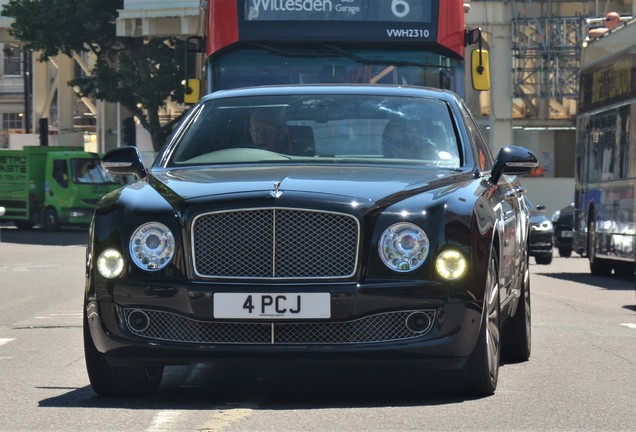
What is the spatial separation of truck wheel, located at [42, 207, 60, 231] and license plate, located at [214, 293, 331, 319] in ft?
128

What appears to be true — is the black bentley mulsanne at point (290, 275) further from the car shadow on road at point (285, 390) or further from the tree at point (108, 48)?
the tree at point (108, 48)

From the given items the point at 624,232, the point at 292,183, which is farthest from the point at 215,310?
the point at 624,232

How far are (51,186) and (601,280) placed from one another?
961 inches

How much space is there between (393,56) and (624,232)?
7.27 meters

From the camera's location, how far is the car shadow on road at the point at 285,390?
25.6 ft

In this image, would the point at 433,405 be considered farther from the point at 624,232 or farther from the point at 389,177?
the point at 624,232

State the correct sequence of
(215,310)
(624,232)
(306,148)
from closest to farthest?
1. (215,310)
2. (306,148)
3. (624,232)

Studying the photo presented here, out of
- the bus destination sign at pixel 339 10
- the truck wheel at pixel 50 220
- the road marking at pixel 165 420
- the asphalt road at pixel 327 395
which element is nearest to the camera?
the road marking at pixel 165 420

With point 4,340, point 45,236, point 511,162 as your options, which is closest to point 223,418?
point 511,162

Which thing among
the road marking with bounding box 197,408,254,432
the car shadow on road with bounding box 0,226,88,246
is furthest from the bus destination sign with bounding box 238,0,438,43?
the car shadow on road with bounding box 0,226,88,246

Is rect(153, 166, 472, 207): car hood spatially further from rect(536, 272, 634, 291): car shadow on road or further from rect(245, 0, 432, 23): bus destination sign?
rect(536, 272, 634, 291): car shadow on road

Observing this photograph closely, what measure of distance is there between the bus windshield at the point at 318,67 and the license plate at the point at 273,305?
9.08 m

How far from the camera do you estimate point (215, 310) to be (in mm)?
7555

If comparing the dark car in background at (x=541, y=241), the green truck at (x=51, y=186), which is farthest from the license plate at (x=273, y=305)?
the green truck at (x=51, y=186)
